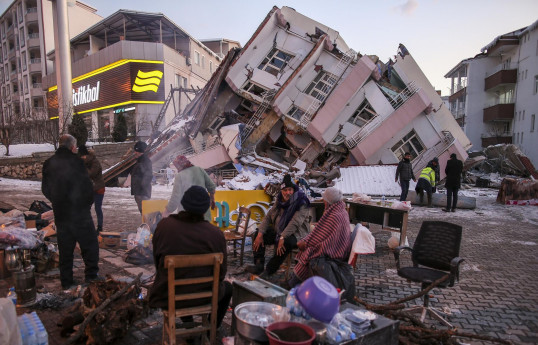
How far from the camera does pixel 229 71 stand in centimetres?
2009

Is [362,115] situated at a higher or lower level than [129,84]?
lower

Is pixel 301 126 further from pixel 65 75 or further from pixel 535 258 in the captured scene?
pixel 65 75

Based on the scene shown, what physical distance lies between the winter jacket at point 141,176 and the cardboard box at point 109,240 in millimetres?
1067

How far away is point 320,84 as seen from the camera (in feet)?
66.3

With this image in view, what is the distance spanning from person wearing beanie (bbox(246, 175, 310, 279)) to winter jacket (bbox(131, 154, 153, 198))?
10.6ft

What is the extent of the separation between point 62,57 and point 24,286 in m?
24.7

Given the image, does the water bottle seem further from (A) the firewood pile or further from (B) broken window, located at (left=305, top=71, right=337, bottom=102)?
(B) broken window, located at (left=305, top=71, right=337, bottom=102)

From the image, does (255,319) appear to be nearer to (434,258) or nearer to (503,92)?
(434,258)

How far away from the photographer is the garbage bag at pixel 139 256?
6.04 meters

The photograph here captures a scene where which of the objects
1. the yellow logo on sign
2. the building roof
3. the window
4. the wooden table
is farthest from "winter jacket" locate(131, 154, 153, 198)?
the building roof

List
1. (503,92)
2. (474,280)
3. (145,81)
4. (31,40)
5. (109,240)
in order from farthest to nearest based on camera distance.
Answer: (31,40)
(503,92)
(145,81)
(109,240)
(474,280)

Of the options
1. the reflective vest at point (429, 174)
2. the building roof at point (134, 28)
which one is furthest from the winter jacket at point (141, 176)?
the building roof at point (134, 28)

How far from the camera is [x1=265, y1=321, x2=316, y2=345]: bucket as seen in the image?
2.23m

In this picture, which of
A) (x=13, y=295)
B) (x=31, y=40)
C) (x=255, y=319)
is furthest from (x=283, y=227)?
(x=31, y=40)
